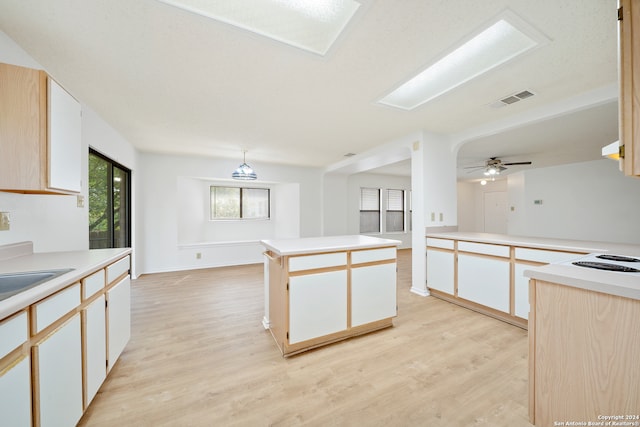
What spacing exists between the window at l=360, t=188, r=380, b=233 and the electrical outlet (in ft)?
21.7

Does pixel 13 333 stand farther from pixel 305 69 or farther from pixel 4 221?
pixel 305 69

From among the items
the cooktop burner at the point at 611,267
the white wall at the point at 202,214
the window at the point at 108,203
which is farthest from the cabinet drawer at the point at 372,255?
the white wall at the point at 202,214

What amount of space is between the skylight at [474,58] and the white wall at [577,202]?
564 centimetres

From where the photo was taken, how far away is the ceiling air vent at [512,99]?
2357 mm

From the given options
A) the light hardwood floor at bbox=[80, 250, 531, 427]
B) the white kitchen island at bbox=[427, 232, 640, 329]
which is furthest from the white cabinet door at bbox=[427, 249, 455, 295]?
the light hardwood floor at bbox=[80, 250, 531, 427]

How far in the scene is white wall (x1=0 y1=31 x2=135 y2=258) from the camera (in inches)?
62.8

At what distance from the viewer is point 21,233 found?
1.69 m

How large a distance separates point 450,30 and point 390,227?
6518 millimetres

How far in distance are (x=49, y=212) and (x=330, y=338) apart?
106 inches

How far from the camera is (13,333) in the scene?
33.9 inches

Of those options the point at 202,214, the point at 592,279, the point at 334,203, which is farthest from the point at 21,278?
the point at 334,203

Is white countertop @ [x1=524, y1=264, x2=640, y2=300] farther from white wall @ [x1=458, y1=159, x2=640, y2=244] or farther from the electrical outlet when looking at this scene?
white wall @ [x1=458, y1=159, x2=640, y2=244]

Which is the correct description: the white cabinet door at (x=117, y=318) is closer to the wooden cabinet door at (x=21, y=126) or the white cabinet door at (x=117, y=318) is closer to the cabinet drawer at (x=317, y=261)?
the wooden cabinet door at (x=21, y=126)

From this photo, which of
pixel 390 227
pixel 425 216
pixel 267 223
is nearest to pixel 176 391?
pixel 425 216
